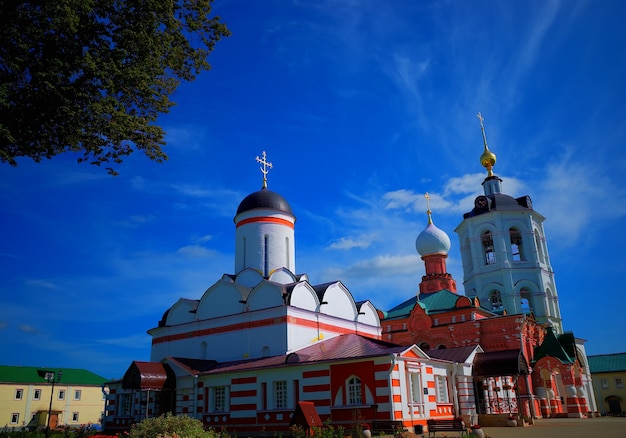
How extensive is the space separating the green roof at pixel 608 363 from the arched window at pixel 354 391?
1532 inches

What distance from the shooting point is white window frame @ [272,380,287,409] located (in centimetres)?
2180

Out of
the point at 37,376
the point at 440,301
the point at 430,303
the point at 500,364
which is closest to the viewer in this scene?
Result: the point at 500,364

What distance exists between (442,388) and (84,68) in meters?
19.3

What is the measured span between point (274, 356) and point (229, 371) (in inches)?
86.5

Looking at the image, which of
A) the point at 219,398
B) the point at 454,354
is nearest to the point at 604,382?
the point at 454,354

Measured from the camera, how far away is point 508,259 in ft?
132

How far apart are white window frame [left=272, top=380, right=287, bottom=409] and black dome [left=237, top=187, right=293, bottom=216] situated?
11195mm

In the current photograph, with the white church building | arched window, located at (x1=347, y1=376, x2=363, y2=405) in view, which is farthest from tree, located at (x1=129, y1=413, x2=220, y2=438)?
arched window, located at (x1=347, y1=376, x2=363, y2=405)

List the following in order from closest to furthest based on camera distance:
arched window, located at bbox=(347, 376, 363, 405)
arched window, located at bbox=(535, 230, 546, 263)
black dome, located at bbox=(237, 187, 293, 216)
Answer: arched window, located at bbox=(347, 376, 363, 405) < black dome, located at bbox=(237, 187, 293, 216) < arched window, located at bbox=(535, 230, 546, 263)

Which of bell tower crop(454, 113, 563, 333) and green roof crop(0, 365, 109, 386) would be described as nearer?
bell tower crop(454, 113, 563, 333)

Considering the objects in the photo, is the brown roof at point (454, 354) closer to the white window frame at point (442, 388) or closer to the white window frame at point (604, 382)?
the white window frame at point (442, 388)

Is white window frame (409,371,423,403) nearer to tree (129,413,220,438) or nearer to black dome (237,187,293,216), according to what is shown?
tree (129,413,220,438)

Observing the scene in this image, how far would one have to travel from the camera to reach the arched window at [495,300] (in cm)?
4041

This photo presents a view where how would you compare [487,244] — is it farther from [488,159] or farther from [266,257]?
[266,257]
